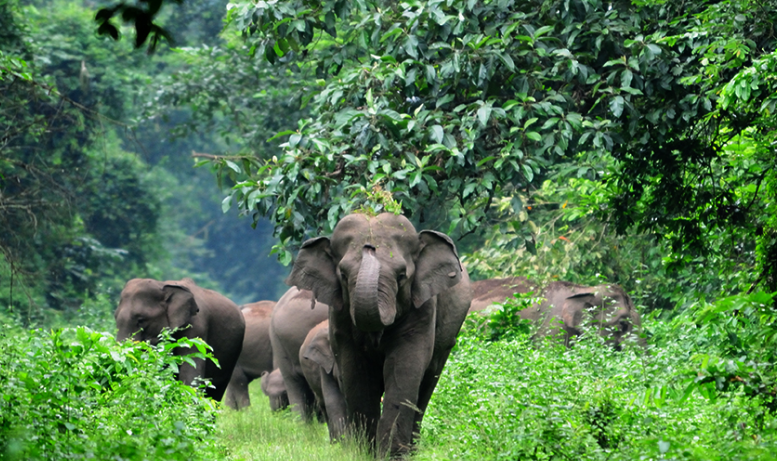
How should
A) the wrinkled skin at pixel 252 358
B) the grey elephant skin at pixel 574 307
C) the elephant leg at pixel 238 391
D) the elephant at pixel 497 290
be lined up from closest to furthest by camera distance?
the grey elephant skin at pixel 574 307
the elephant at pixel 497 290
the elephant leg at pixel 238 391
the wrinkled skin at pixel 252 358

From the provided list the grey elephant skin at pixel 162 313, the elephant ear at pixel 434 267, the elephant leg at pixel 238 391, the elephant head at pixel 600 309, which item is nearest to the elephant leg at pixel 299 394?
the grey elephant skin at pixel 162 313

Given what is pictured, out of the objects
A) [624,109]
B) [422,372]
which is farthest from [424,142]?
[422,372]

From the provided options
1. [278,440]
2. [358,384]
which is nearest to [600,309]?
[278,440]

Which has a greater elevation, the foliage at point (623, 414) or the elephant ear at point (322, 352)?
the foliage at point (623, 414)

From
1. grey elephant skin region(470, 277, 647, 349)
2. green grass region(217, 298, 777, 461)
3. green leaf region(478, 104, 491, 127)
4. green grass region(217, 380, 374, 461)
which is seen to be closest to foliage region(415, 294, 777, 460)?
green grass region(217, 298, 777, 461)

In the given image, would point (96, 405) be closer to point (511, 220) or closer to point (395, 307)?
point (395, 307)

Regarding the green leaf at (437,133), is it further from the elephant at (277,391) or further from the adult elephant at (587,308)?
the elephant at (277,391)

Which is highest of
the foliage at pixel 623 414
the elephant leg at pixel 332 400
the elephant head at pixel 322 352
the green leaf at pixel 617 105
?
the green leaf at pixel 617 105

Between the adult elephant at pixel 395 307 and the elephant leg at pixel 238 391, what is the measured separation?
7634 mm

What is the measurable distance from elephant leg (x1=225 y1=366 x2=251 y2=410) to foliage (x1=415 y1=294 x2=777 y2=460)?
7.65 metres

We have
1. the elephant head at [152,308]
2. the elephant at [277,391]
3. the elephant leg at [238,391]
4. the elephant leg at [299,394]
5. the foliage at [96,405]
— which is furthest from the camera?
the elephant leg at [238,391]

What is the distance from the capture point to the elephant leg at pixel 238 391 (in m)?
15.2

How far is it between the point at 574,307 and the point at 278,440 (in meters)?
5.21

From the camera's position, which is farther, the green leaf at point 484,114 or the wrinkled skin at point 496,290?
the wrinkled skin at point 496,290
